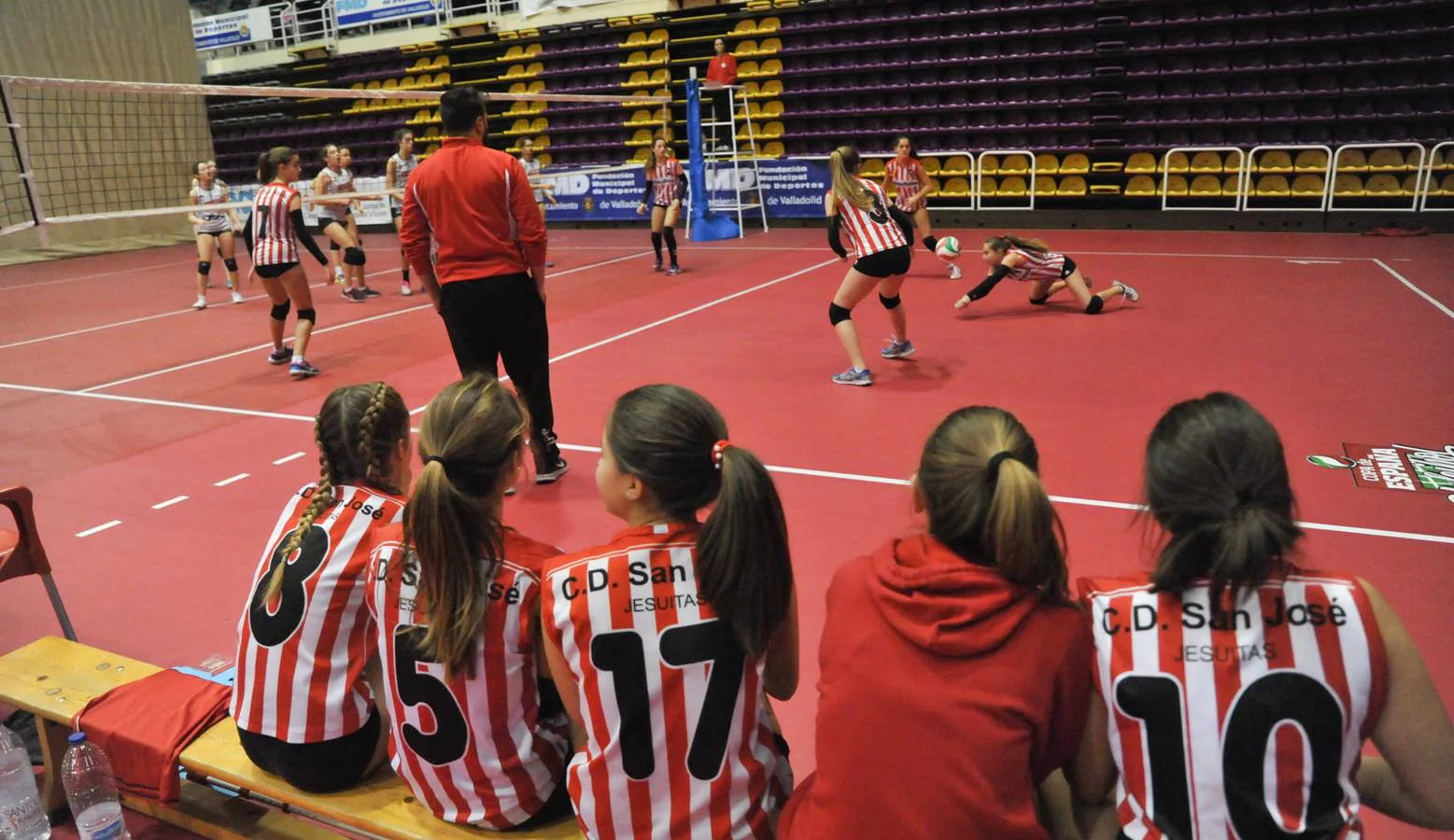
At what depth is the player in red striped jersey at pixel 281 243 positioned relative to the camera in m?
7.22

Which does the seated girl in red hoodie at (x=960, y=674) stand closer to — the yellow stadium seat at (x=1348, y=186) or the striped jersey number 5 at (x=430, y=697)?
the striped jersey number 5 at (x=430, y=697)

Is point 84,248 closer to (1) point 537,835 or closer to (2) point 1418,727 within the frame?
(1) point 537,835

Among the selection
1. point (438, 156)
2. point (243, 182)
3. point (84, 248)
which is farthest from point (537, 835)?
point (243, 182)

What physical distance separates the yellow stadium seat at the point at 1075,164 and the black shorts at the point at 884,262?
28.2 feet

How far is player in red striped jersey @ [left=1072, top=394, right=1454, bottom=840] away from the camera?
55.7 inches

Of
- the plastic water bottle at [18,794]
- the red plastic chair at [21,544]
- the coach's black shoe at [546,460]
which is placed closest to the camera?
the plastic water bottle at [18,794]

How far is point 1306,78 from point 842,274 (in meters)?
7.17

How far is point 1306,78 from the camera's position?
12695mm

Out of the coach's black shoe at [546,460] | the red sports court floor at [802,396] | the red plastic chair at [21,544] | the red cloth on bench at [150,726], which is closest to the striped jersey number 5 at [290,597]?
the red cloth on bench at [150,726]

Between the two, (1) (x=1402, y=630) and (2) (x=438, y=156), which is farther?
(2) (x=438, y=156)

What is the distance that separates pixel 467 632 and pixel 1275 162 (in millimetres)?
13844

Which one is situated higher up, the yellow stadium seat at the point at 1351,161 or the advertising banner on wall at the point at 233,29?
the advertising banner on wall at the point at 233,29

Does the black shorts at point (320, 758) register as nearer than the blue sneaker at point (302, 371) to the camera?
Yes

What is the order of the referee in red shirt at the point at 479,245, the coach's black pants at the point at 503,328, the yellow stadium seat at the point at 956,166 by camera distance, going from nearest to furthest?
1. the referee in red shirt at the point at 479,245
2. the coach's black pants at the point at 503,328
3. the yellow stadium seat at the point at 956,166
